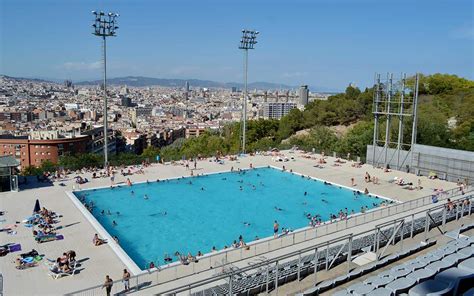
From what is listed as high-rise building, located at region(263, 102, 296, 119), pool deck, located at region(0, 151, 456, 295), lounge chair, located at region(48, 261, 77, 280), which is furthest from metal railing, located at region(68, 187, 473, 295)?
high-rise building, located at region(263, 102, 296, 119)

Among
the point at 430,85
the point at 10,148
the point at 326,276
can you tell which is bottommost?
the point at 10,148

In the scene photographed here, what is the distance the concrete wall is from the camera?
24.5m

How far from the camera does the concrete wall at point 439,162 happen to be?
24469 millimetres

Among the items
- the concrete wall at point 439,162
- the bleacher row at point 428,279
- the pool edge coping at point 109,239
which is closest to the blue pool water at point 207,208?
the pool edge coping at point 109,239

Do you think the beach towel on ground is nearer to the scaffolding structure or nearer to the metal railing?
the metal railing

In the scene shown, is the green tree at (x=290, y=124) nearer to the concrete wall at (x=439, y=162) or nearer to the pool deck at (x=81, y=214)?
the pool deck at (x=81, y=214)

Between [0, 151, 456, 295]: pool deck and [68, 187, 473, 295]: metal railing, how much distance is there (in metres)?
0.42

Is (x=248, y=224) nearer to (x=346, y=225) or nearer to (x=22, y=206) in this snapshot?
(x=346, y=225)

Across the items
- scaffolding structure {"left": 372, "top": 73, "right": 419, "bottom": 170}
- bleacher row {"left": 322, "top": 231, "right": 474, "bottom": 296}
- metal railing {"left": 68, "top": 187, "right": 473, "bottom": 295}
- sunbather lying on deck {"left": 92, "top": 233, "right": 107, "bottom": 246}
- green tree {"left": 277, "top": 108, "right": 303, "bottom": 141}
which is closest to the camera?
bleacher row {"left": 322, "top": 231, "right": 474, "bottom": 296}

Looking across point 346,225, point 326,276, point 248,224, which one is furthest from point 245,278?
point 248,224

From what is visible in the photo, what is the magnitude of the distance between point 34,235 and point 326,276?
1102cm

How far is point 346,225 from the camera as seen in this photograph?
1633 cm

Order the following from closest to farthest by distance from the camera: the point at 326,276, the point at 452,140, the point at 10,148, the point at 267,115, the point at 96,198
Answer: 1. the point at 326,276
2. the point at 96,198
3. the point at 452,140
4. the point at 10,148
5. the point at 267,115

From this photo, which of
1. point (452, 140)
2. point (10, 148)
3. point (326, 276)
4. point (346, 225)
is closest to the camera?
point (326, 276)
